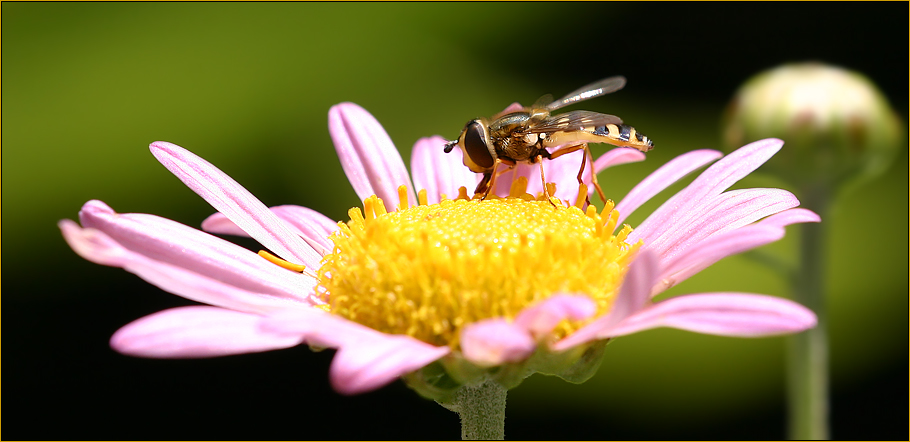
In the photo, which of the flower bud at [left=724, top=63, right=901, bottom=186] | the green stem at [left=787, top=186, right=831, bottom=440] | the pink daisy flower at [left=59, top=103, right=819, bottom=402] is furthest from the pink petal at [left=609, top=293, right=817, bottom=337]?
the flower bud at [left=724, top=63, right=901, bottom=186]

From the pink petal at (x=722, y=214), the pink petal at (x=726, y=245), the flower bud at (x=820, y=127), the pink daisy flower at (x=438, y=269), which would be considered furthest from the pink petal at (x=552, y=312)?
the flower bud at (x=820, y=127)

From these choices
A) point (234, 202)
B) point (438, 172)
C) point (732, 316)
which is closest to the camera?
point (732, 316)

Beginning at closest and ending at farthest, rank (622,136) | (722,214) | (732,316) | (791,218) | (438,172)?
(732,316) → (791,218) → (722,214) → (622,136) → (438,172)

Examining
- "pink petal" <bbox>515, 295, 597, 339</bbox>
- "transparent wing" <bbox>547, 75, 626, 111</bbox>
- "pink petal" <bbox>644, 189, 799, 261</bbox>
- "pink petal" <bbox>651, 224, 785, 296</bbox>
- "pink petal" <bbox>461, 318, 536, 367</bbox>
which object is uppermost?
"transparent wing" <bbox>547, 75, 626, 111</bbox>

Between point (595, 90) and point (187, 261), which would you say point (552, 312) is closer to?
point (187, 261)

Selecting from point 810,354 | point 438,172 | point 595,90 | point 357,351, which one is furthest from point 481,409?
point 810,354

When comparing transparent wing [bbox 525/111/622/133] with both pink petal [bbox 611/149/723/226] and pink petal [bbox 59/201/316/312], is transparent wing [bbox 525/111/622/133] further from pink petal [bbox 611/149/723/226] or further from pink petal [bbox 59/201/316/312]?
pink petal [bbox 59/201/316/312]

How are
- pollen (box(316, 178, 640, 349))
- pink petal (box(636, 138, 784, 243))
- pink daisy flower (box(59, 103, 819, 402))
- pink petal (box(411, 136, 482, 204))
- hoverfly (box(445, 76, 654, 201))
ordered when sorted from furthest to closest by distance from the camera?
pink petal (box(411, 136, 482, 204))
hoverfly (box(445, 76, 654, 201))
pink petal (box(636, 138, 784, 243))
pollen (box(316, 178, 640, 349))
pink daisy flower (box(59, 103, 819, 402))
